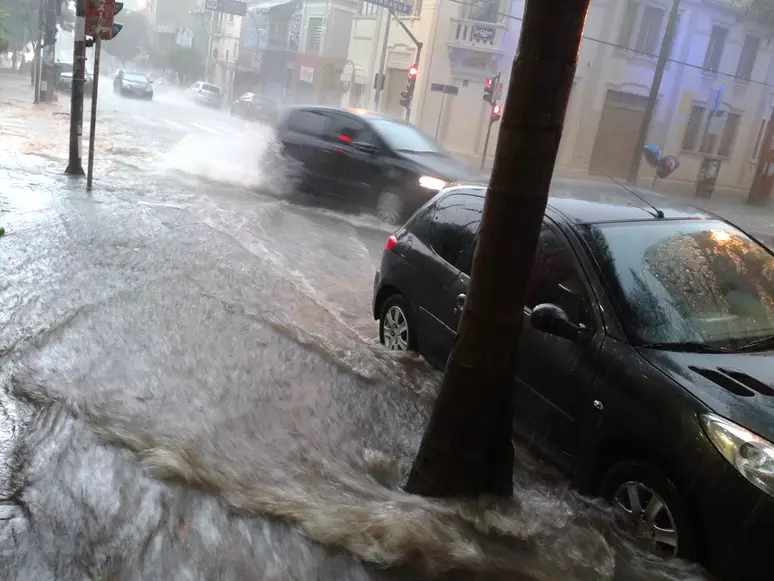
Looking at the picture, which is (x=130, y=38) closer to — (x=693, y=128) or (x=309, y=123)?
(x=693, y=128)

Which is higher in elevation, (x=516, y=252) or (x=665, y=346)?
(x=516, y=252)

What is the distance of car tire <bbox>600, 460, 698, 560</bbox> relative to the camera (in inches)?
120

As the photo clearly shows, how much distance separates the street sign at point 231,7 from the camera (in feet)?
160

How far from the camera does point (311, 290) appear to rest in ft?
26.4

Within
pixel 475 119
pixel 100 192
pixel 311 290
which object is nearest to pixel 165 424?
pixel 311 290

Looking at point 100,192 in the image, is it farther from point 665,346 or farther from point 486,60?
point 486,60

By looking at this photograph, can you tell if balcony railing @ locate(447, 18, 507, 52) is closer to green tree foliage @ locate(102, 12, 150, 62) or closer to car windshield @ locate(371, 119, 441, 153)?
car windshield @ locate(371, 119, 441, 153)

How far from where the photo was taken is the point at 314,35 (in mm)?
44469

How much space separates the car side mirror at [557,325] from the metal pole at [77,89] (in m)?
10.9

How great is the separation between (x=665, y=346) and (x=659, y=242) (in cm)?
86

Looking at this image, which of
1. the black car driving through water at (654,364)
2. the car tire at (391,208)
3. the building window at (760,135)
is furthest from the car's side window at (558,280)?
the building window at (760,135)

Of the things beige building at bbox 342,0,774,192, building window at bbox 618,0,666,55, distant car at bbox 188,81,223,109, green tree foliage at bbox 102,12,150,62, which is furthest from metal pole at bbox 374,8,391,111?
green tree foliage at bbox 102,12,150,62

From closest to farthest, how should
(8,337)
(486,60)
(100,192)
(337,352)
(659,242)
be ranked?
(659,242)
(8,337)
(337,352)
(100,192)
(486,60)

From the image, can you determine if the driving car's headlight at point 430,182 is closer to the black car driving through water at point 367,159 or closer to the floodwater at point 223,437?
the black car driving through water at point 367,159
